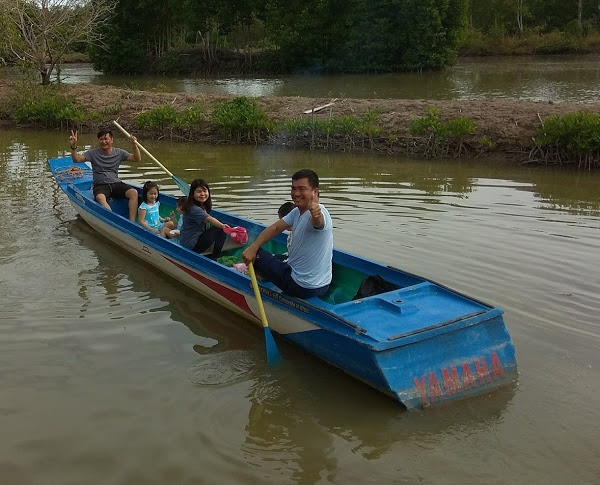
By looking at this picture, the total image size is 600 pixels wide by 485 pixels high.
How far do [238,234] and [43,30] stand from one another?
18762mm

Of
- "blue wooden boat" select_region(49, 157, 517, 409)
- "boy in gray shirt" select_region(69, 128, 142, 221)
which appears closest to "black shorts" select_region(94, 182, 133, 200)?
"boy in gray shirt" select_region(69, 128, 142, 221)

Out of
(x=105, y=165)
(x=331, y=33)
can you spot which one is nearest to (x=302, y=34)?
(x=331, y=33)

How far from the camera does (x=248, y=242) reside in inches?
305

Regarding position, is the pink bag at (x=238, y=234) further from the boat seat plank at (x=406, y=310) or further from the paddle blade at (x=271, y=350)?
the boat seat plank at (x=406, y=310)

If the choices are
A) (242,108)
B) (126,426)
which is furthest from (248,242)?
(242,108)

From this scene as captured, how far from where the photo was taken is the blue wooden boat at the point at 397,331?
15.8 ft

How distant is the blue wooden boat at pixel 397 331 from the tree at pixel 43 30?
18994 millimetres

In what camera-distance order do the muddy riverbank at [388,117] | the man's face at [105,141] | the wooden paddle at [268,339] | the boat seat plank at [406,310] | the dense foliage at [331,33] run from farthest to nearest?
the dense foliage at [331,33], the muddy riverbank at [388,117], the man's face at [105,141], the wooden paddle at [268,339], the boat seat plank at [406,310]

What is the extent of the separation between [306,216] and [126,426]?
197 cm

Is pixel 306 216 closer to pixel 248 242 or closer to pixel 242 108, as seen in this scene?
pixel 248 242

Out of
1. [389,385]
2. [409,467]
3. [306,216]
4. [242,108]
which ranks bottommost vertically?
[409,467]

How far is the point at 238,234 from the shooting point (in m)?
7.41

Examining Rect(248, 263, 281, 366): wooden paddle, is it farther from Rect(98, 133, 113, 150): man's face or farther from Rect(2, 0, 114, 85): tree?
Rect(2, 0, 114, 85): tree

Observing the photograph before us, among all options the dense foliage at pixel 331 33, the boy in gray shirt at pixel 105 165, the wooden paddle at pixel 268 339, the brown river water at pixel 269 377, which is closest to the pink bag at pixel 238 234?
the brown river water at pixel 269 377
